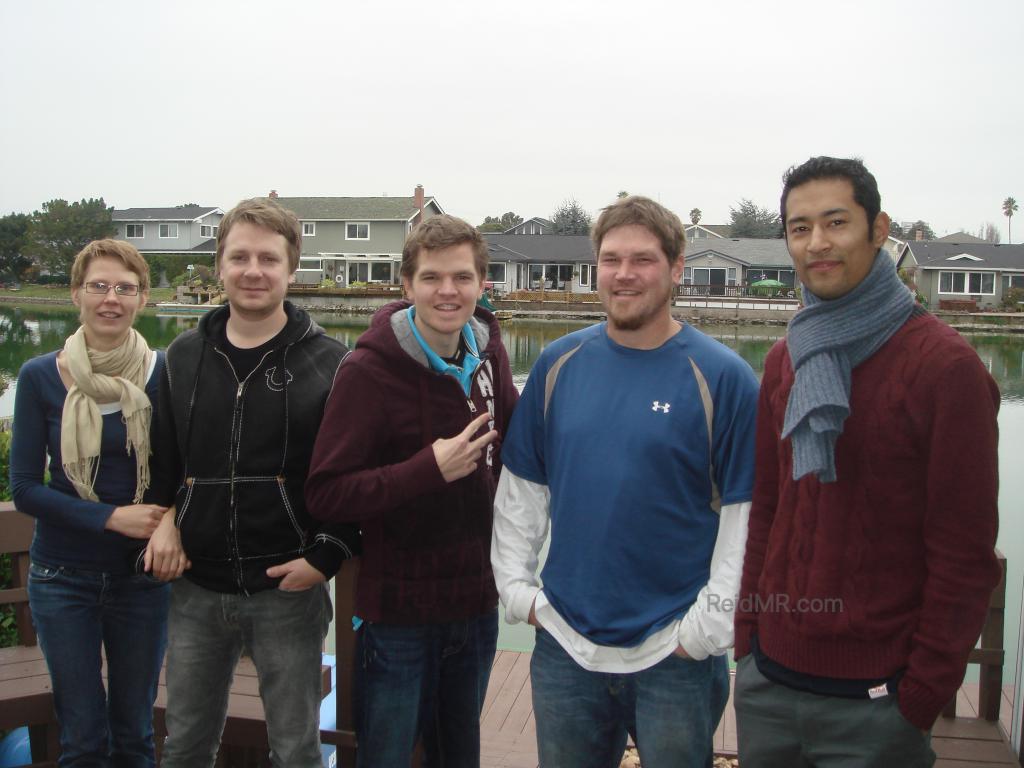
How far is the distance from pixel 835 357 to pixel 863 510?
332 millimetres

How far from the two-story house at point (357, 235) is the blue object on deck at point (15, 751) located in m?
41.0

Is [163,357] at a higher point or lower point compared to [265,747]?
higher

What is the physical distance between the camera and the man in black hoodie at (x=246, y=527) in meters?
2.30

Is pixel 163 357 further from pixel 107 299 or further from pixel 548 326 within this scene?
pixel 548 326

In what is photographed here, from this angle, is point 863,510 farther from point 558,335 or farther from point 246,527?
point 558,335

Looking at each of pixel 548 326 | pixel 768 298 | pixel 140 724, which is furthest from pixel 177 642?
pixel 768 298

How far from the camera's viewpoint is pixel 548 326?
35.7 m

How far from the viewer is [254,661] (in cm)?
234

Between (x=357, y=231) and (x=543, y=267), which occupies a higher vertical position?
(x=357, y=231)

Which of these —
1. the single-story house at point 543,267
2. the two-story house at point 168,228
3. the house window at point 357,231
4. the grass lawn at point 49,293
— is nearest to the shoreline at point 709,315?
the grass lawn at point 49,293

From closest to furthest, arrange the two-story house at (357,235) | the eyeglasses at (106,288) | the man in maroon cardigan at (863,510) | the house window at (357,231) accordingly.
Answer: the man in maroon cardigan at (863,510) → the eyeglasses at (106,288) → the two-story house at (357,235) → the house window at (357,231)

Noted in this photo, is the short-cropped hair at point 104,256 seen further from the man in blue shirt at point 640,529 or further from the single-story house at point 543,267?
the single-story house at point 543,267

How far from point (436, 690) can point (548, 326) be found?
33.6m

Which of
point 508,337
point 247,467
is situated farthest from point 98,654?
point 508,337
